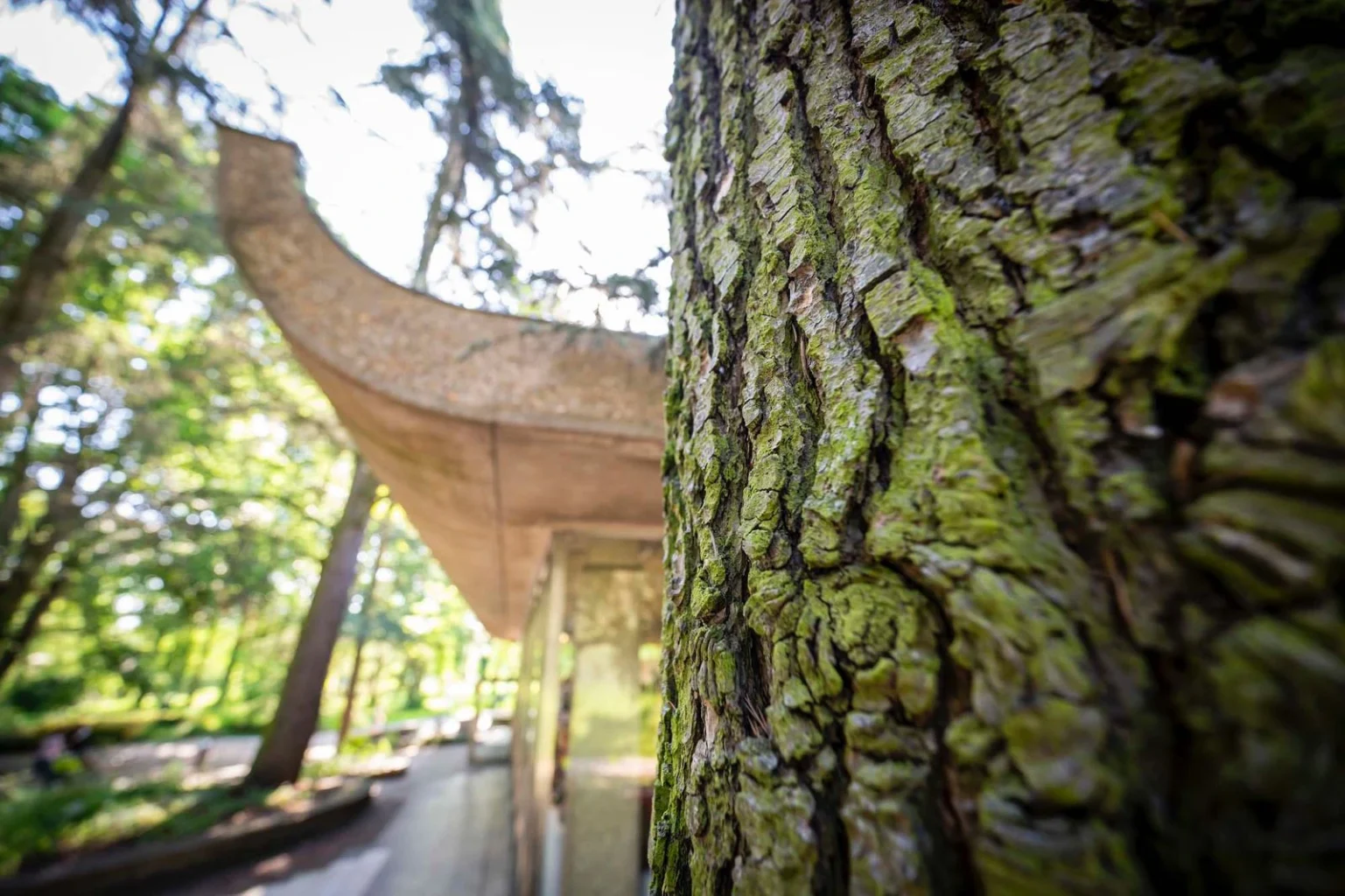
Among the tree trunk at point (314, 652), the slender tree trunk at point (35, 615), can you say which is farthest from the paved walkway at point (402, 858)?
the slender tree trunk at point (35, 615)

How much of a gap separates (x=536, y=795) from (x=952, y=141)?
4.80 m

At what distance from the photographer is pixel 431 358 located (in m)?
2.47

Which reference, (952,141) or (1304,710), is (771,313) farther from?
(1304,710)

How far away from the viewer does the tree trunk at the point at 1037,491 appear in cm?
34

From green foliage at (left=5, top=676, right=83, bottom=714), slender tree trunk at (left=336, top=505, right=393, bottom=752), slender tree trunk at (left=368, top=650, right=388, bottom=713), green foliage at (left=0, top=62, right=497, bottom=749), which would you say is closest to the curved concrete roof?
green foliage at (left=0, top=62, right=497, bottom=749)

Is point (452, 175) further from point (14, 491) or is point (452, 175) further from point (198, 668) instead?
point (198, 668)

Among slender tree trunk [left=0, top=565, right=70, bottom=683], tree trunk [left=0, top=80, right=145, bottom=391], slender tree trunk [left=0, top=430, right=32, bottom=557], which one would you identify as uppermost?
tree trunk [left=0, top=80, right=145, bottom=391]

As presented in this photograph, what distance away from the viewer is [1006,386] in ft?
1.70

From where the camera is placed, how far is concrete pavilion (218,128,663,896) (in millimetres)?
2461

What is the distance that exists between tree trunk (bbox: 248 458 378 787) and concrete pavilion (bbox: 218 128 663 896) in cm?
478

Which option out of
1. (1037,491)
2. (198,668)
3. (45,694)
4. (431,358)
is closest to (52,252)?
(431,358)

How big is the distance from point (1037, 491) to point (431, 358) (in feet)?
8.15

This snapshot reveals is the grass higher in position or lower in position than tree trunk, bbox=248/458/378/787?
lower

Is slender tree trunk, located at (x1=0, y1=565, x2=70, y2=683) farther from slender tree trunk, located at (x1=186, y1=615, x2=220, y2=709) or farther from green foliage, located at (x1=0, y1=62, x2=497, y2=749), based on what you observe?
slender tree trunk, located at (x1=186, y1=615, x2=220, y2=709)
